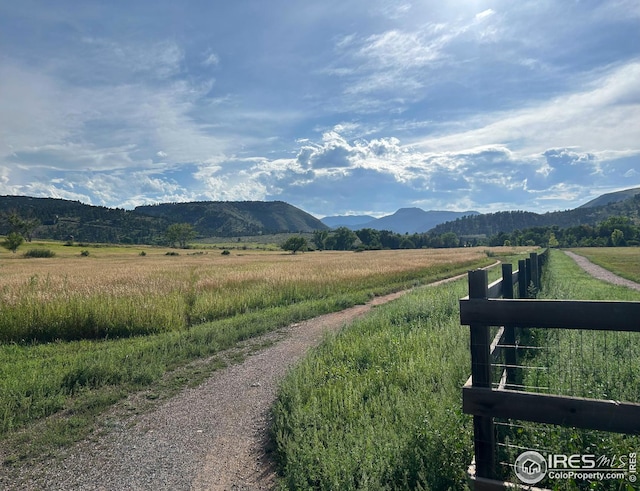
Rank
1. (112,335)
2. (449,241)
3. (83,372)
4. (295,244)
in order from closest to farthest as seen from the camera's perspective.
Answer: (83,372)
(112,335)
(295,244)
(449,241)

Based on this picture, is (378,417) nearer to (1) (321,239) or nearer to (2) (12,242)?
(2) (12,242)

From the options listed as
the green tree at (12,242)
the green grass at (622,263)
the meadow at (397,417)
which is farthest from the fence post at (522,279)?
the green tree at (12,242)

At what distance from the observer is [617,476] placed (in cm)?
326

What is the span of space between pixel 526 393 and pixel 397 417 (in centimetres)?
195

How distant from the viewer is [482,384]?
341 centimetres

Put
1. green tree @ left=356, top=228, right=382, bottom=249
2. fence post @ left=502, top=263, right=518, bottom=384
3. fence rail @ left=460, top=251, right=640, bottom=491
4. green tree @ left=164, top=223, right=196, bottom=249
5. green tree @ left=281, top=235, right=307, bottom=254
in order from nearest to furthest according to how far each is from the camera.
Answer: fence rail @ left=460, top=251, right=640, bottom=491
fence post @ left=502, top=263, right=518, bottom=384
green tree @ left=281, top=235, right=307, bottom=254
green tree @ left=164, top=223, right=196, bottom=249
green tree @ left=356, top=228, right=382, bottom=249

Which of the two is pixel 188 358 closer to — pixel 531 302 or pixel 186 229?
pixel 531 302

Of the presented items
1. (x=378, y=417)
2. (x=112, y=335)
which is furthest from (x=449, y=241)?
(x=378, y=417)

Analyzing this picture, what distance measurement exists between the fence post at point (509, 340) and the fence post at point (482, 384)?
71.2 inches

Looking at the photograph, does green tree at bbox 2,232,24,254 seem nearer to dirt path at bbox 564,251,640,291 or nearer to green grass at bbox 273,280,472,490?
green grass at bbox 273,280,472,490

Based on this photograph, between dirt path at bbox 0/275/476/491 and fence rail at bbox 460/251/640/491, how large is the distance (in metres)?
2.46

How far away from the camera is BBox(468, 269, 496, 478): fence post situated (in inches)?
133

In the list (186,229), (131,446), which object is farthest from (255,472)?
(186,229)

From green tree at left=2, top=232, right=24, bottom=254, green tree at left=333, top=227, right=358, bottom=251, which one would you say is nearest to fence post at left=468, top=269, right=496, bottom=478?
green tree at left=2, top=232, right=24, bottom=254
